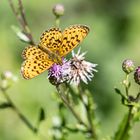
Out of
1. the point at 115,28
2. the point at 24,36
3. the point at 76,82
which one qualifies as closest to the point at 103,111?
the point at 115,28

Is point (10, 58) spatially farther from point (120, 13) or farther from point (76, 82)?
point (76, 82)

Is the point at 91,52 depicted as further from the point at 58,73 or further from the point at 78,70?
the point at 58,73

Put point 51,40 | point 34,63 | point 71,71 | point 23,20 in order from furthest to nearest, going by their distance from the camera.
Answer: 1. point 23,20
2. point 71,71
3. point 51,40
4. point 34,63

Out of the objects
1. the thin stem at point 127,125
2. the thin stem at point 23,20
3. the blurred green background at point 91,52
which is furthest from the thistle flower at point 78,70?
the blurred green background at point 91,52

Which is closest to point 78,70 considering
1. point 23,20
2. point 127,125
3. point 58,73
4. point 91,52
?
point 58,73

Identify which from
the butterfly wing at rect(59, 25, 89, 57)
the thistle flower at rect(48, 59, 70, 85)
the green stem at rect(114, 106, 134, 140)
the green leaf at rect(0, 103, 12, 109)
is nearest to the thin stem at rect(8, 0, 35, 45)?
the green leaf at rect(0, 103, 12, 109)

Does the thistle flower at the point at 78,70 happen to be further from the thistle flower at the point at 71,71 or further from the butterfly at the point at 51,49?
the butterfly at the point at 51,49

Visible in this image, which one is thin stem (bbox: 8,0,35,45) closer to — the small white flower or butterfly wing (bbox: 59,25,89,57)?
the small white flower
